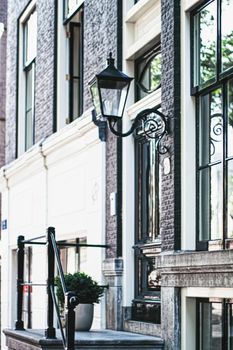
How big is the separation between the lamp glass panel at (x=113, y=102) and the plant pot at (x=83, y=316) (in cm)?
240

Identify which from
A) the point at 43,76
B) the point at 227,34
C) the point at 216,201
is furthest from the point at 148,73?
the point at 43,76

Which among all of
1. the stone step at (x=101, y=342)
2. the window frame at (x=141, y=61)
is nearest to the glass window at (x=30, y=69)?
the window frame at (x=141, y=61)

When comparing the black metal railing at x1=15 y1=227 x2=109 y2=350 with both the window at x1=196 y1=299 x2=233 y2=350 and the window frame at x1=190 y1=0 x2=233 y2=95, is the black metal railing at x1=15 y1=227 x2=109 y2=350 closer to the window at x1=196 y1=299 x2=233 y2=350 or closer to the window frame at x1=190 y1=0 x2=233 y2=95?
the window at x1=196 y1=299 x2=233 y2=350

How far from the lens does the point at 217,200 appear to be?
875cm

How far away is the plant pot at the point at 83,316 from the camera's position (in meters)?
10.2

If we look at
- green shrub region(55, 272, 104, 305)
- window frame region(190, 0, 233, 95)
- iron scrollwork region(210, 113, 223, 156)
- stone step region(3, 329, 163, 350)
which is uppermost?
window frame region(190, 0, 233, 95)

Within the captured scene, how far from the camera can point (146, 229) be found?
10648mm

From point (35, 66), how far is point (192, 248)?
790 centimetres

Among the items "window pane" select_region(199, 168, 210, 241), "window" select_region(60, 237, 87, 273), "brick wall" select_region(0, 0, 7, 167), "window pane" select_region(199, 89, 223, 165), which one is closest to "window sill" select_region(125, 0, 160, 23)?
"window pane" select_region(199, 89, 223, 165)

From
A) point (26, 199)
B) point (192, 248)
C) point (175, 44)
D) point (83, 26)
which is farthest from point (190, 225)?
point (26, 199)

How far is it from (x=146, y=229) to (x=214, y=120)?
7.12 feet

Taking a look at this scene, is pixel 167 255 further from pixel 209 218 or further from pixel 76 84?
pixel 76 84

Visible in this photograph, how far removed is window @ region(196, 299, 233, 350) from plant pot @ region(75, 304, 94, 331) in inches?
65.8

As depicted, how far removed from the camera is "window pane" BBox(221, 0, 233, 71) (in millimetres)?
8539
